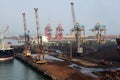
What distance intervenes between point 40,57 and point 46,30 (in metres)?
95.8

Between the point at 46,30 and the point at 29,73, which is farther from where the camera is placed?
the point at 46,30

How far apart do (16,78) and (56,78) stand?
8438mm

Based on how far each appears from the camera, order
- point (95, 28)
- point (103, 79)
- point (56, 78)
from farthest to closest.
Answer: point (95, 28)
point (56, 78)
point (103, 79)

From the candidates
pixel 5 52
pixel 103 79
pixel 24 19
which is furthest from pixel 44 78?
pixel 24 19

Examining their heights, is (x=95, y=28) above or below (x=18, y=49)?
above

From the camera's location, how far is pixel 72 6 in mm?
82688

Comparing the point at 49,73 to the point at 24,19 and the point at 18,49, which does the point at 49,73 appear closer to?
the point at 24,19

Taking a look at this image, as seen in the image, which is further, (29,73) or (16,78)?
(29,73)

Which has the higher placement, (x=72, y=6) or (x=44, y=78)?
(x=72, y=6)

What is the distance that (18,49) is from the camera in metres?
91.1

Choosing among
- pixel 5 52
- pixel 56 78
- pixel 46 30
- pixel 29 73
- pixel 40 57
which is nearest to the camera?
pixel 56 78

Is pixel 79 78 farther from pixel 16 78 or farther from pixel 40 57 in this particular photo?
pixel 40 57

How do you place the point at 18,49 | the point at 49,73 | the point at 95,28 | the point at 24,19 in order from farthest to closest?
the point at 95,28 < the point at 18,49 < the point at 24,19 < the point at 49,73

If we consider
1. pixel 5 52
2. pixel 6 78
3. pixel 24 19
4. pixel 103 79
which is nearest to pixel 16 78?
pixel 6 78
